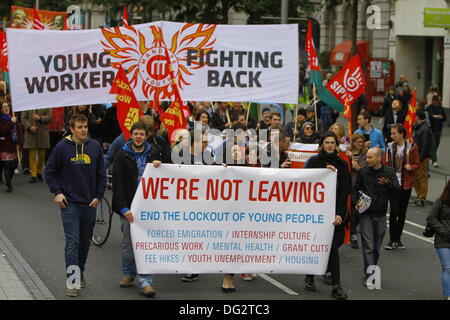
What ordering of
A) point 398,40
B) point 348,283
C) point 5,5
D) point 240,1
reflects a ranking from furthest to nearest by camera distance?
point 5,5
point 398,40
point 240,1
point 348,283

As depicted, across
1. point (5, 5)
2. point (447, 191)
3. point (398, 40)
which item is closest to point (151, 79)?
point (447, 191)

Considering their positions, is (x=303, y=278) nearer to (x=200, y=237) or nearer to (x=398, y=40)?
(x=200, y=237)

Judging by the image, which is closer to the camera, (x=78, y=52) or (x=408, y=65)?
(x=78, y=52)

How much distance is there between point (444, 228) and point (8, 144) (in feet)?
32.8

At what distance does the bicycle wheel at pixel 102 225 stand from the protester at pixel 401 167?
12.0 ft

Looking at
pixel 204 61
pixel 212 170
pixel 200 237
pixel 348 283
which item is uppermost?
pixel 204 61

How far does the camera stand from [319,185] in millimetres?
9836

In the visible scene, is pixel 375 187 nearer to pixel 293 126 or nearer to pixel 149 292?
pixel 149 292

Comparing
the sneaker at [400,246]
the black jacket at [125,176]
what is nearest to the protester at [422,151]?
the sneaker at [400,246]

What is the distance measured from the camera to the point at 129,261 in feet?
32.3

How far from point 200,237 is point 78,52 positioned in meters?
5.21

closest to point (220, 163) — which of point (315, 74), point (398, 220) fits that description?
point (398, 220)

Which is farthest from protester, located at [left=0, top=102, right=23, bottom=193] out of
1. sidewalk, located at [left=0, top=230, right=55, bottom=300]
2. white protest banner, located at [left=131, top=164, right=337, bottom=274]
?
white protest banner, located at [left=131, top=164, right=337, bottom=274]

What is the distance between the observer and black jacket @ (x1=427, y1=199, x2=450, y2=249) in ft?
30.7
